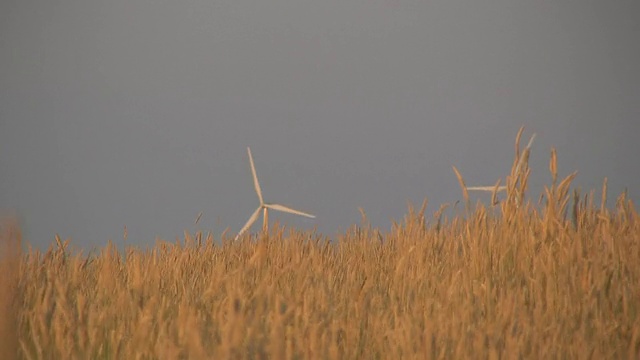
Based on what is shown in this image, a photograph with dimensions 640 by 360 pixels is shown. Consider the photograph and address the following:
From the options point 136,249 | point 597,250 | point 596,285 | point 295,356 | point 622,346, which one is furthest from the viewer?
point 136,249

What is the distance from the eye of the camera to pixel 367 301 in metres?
4.13

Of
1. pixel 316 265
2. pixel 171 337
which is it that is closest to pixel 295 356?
pixel 171 337

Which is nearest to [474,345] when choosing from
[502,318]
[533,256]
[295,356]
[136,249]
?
[502,318]

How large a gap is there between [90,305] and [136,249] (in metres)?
2.07

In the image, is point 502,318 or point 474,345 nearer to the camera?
point 474,345

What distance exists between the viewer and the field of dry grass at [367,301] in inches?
127

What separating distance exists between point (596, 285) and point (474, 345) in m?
1.29

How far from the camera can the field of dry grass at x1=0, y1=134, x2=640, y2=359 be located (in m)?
3.23

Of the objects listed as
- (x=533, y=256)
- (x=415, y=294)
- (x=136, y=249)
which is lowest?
(x=415, y=294)

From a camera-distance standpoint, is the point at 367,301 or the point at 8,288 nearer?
the point at 8,288

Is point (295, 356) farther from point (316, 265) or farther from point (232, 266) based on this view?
point (232, 266)

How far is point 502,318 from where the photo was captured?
11.9 ft

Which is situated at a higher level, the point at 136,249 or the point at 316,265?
the point at 136,249

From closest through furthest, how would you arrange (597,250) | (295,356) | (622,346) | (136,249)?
(295,356), (622,346), (597,250), (136,249)
